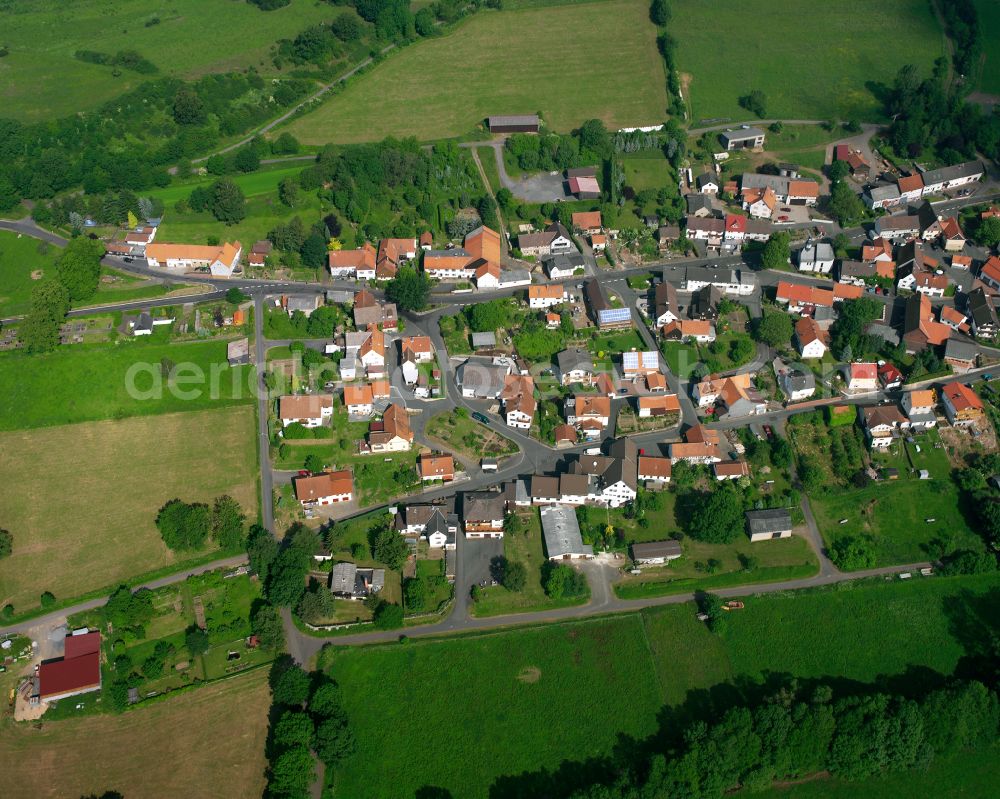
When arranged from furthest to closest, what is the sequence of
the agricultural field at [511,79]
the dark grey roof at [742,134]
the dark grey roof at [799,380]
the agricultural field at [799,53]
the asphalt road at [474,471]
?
the agricultural field at [799,53] < the agricultural field at [511,79] < the dark grey roof at [742,134] < the dark grey roof at [799,380] < the asphalt road at [474,471]

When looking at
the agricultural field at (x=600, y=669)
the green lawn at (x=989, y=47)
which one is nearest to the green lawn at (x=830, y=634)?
the agricultural field at (x=600, y=669)

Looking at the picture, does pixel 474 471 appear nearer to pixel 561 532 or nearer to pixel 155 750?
pixel 561 532

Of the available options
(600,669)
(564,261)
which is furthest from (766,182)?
(600,669)

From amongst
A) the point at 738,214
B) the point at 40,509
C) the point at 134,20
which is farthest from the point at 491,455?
the point at 134,20

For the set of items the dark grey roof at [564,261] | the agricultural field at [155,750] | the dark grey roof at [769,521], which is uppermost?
the dark grey roof at [564,261]

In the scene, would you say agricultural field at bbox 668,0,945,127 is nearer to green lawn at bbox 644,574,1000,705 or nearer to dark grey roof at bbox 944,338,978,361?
dark grey roof at bbox 944,338,978,361

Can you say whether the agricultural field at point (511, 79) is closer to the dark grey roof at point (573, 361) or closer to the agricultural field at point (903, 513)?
the dark grey roof at point (573, 361)

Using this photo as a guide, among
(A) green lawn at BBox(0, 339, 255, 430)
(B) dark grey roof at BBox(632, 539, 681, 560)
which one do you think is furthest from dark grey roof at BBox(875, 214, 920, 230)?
(A) green lawn at BBox(0, 339, 255, 430)
